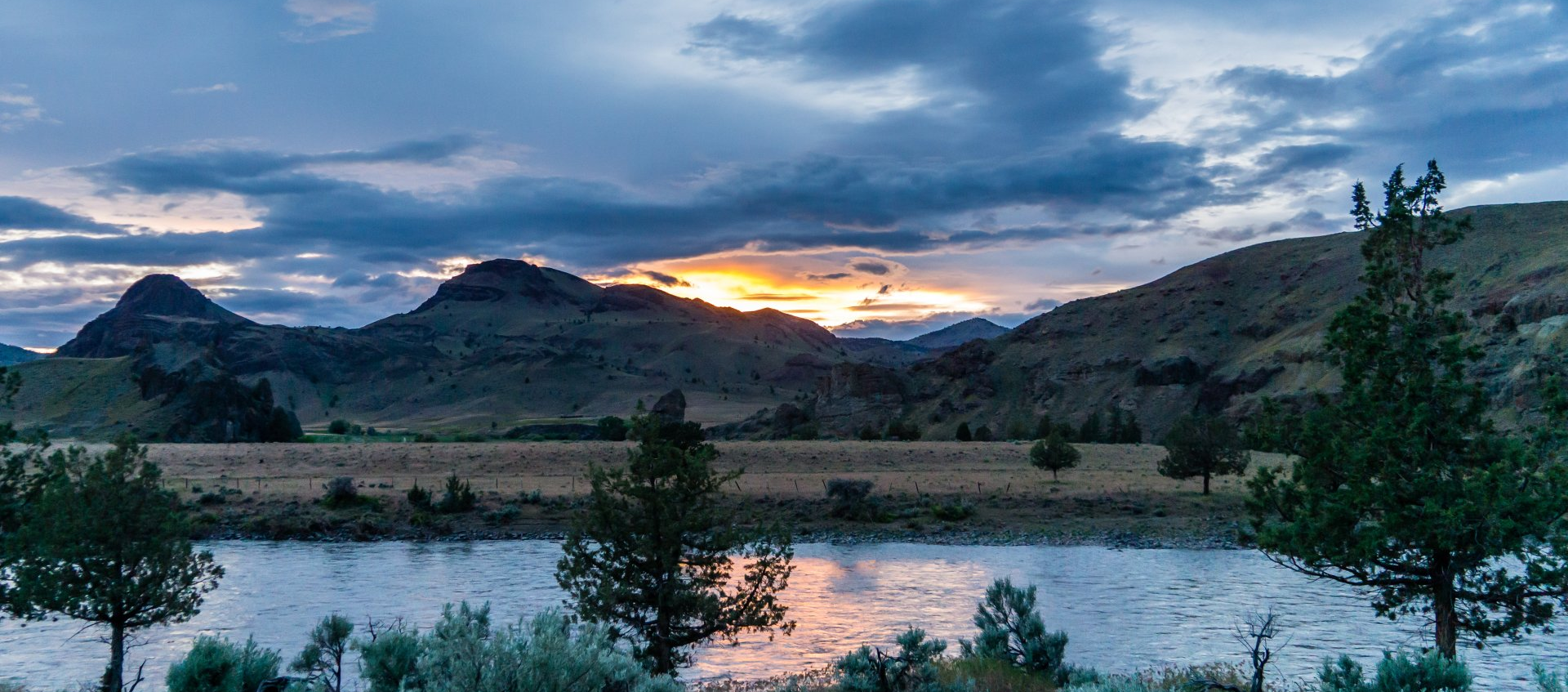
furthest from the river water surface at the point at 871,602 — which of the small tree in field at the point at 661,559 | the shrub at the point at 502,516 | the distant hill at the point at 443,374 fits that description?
the distant hill at the point at 443,374

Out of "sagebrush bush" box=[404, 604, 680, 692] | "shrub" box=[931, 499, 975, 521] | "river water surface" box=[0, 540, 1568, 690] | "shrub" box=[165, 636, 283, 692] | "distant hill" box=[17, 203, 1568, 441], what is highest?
"distant hill" box=[17, 203, 1568, 441]

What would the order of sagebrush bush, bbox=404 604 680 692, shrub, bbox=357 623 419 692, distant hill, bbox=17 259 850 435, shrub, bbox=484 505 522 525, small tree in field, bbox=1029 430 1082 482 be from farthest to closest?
1. distant hill, bbox=17 259 850 435
2. small tree in field, bbox=1029 430 1082 482
3. shrub, bbox=484 505 522 525
4. shrub, bbox=357 623 419 692
5. sagebrush bush, bbox=404 604 680 692

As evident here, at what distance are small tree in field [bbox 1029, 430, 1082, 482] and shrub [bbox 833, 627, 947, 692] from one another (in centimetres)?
4134

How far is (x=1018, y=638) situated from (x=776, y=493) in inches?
1307

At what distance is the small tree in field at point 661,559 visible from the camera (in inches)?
575

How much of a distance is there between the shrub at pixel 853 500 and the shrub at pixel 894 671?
30.8m

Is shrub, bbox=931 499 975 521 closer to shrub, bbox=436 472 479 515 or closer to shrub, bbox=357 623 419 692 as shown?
shrub, bbox=436 472 479 515

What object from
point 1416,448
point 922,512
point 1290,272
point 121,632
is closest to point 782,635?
point 121,632

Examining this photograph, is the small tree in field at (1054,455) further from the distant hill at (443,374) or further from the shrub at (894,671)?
the distant hill at (443,374)

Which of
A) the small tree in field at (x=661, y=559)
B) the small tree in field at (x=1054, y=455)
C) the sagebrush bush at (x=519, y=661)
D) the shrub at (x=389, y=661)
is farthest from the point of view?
the small tree in field at (x=1054, y=455)

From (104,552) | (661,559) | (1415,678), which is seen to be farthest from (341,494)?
(1415,678)

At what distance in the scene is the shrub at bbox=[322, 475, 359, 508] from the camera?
145 ft

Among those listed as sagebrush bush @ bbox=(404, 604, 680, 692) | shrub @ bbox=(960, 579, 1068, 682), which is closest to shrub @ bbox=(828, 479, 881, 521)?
shrub @ bbox=(960, 579, 1068, 682)

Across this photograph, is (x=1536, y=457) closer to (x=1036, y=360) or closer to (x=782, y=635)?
(x=782, y=635)
